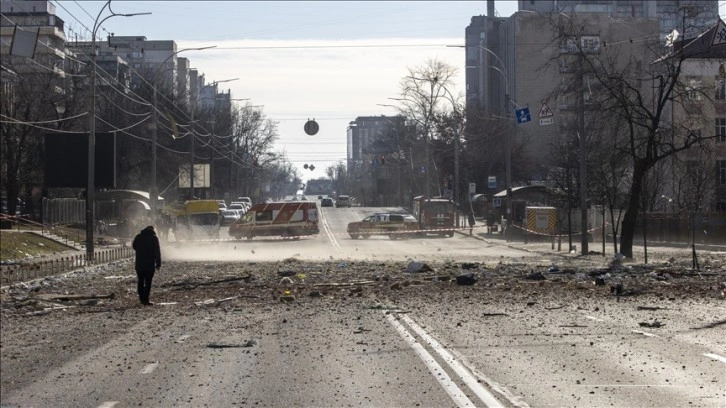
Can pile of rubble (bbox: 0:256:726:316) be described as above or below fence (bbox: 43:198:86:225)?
below

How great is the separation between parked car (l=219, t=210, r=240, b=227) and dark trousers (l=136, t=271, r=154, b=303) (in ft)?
199

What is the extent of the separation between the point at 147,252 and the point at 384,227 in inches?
1832

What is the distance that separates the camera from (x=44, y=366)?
40.4 feet

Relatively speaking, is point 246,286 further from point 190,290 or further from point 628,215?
point 628,215

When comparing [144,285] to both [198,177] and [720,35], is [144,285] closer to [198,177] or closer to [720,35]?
[720,35]

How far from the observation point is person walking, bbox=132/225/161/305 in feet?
70.4

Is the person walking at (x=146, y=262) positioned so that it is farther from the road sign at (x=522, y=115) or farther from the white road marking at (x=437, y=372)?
the road sign at (x=522, y=115)

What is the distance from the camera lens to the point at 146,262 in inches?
846

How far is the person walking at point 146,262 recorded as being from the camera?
21.5 meters

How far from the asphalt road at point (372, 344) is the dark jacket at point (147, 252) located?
940 mm

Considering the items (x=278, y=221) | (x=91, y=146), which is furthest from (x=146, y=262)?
(x=278, y=221)

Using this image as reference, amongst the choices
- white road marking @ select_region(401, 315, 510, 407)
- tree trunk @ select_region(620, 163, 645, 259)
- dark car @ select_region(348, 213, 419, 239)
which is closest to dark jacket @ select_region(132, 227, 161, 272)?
white road marking @ select_region(401, 315, 510, 407)

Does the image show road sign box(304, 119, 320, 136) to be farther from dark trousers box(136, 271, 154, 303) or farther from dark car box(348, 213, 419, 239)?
dark trousers box(136, 271, 154, 303)

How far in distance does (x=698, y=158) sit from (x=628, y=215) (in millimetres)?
24683
